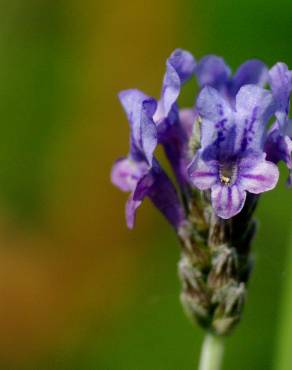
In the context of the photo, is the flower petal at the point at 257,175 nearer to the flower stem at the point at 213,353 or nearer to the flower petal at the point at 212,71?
the flower petal at the point at 212,71

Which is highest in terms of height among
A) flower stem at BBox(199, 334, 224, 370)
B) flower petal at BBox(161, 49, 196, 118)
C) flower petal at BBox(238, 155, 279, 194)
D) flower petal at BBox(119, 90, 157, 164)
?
flower petal at BBox(161, 49, 196, 118)

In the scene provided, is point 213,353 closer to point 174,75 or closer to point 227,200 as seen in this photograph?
point 227,200

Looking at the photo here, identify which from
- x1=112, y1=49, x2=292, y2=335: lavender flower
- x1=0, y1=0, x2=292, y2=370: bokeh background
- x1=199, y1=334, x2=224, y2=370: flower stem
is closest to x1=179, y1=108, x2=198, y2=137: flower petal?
x1=112, y1=49, x2=292, y2=335: lavender flower

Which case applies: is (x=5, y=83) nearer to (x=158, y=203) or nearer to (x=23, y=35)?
(x=23, y=35)

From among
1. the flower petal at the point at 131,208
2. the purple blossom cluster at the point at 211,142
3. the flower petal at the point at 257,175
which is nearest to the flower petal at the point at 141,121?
the purple blossom cluster at the point at 211,142

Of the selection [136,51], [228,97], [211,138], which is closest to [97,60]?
[136,51]

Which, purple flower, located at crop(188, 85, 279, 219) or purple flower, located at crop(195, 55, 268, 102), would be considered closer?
purple flower, located at crop(188, 85, 279, 219)

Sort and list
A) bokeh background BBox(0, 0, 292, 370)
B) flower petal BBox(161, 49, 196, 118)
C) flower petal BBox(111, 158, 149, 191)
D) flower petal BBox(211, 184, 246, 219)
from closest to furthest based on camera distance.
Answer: flower petal BBox(211, 184, 246, 219), flower petal BBox(161, 49, 196, 118), flower petal BBox(111, 158, 149, 191), bokeh background BBox(0, 0, 292, 370)

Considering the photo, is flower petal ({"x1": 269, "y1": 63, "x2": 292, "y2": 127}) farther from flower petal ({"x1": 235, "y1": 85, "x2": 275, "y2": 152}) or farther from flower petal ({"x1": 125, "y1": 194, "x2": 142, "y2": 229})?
flower petal ({"x1": 125, "y1": 194, "x2": 142, "y2": 229})
